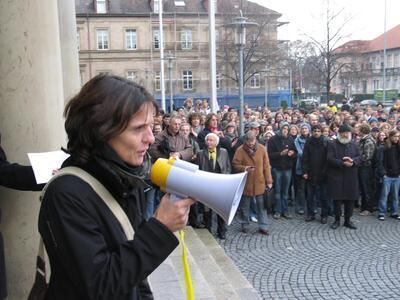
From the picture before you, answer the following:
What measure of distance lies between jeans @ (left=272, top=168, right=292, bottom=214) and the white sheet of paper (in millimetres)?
7269

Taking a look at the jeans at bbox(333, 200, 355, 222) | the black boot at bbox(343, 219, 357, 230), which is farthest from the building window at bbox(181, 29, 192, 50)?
the black boot at bbox(343, 219, 357, 230)

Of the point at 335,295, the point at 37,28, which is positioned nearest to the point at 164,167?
the point at 37,28

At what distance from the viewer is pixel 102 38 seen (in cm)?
5425

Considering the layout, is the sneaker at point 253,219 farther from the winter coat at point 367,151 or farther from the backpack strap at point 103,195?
the backpack strap at point 103,195

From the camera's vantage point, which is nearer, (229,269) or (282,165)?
(229,269)

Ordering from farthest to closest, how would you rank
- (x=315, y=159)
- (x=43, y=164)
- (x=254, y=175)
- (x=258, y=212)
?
(x=315, y=159) < (x=258, y=212) < (x=254, y=175) < (x=43, y=164)

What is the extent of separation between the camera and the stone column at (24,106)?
3170 mm

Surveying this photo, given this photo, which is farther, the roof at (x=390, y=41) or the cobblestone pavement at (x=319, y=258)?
the roof at (x=390, y=41)

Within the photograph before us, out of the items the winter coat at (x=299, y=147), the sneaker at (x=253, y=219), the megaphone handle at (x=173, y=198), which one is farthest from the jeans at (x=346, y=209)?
the megaphone handle at (x=173, y=198)

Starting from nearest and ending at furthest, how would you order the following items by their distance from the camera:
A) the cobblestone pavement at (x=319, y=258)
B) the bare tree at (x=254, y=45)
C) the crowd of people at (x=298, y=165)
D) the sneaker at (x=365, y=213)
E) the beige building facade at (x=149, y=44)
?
1. the cobblestone pavement at (x=319, y=258)
2. the crowd of people at (x=298, y=165)
3. the sneaker at (x=365, y=213)
4. the bare tree at (x=254, y=45)
5. the beige building facade at (x=149, y=44)

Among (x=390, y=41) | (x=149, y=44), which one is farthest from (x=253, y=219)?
(x=390, y=41)

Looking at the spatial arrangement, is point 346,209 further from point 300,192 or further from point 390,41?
point 390,41

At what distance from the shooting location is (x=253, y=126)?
8906 mm

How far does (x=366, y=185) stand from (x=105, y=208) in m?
9.35
